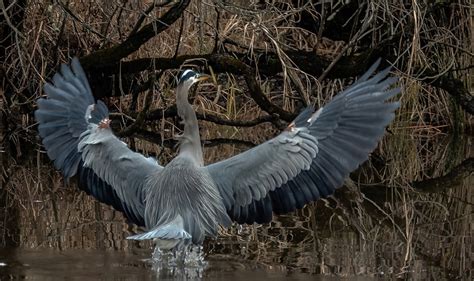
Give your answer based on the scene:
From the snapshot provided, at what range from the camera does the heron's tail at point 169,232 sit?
18.0 ft

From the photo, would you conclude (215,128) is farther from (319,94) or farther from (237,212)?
(237,212)

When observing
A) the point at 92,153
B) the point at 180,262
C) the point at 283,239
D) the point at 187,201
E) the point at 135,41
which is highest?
the point at 135,41

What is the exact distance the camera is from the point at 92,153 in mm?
6184

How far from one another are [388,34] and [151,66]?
219cm

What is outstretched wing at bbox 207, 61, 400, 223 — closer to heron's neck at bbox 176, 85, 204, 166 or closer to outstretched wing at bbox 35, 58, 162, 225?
heron's neck at bbox 176, 85, 204, 166

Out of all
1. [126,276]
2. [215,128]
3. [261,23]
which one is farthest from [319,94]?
[126,276]

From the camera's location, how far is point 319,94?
29.9 feet

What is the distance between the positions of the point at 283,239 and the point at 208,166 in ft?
2.34

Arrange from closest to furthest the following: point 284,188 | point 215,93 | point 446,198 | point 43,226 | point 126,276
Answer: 1. point 126,276
2. point 284,188
3. point 43,226
4. point 446,198
5. point 215,93

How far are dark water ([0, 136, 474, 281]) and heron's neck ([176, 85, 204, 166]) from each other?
1.87 ft

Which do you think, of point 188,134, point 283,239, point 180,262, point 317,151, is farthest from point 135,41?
point 317,151

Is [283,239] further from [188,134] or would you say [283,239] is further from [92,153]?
[92,153]

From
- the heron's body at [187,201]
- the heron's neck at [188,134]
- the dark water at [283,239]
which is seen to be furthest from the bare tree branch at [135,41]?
the heron's body at [187,201]

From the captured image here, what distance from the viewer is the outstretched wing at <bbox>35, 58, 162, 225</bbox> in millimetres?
6184
